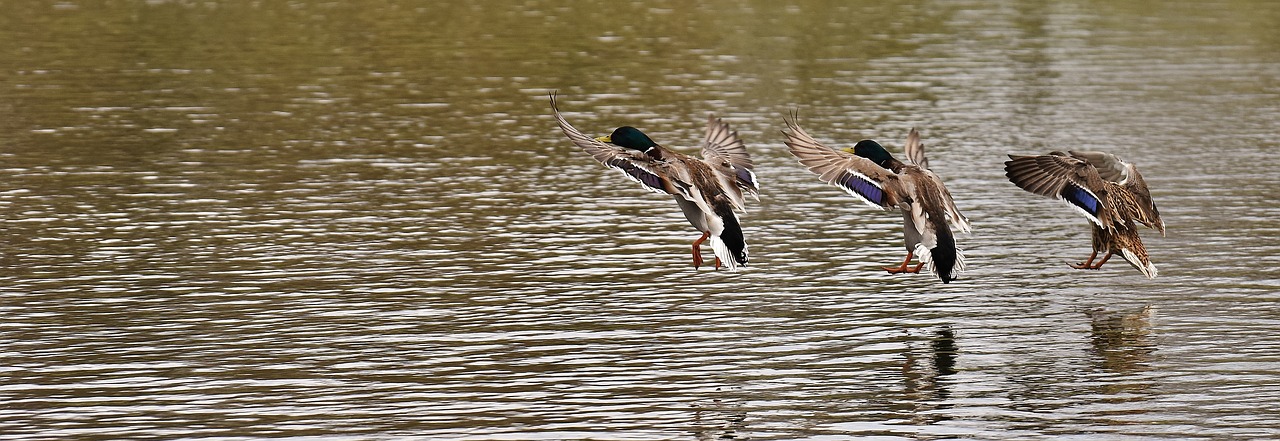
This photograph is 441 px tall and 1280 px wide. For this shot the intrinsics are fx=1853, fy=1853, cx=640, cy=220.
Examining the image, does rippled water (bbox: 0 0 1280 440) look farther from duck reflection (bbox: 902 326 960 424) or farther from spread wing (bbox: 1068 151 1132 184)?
spread wing (bbox: 1068 151 1132 184)

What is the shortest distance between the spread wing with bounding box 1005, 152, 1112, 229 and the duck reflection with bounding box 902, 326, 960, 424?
1927 millimetres

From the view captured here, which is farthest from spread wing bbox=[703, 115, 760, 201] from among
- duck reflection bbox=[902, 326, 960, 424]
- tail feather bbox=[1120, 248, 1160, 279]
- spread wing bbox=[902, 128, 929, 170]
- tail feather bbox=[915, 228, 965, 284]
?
tail feather bbox=[1120, 248, 1160, 279]

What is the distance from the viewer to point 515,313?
1825 centimetres

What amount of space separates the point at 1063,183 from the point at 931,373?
11.8 ft

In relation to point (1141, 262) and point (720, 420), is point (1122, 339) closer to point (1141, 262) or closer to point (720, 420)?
point (1141, 262)

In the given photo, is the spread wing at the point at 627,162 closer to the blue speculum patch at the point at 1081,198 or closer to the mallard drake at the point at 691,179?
the mallard drake at the point at 691,179

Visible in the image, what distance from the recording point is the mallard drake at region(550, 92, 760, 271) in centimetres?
1717

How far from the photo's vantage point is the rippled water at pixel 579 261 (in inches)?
581

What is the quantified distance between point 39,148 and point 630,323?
16131 mm

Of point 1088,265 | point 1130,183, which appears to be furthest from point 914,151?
point 1088,265

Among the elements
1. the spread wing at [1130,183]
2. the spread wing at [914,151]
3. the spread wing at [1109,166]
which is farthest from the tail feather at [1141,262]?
the spread wing at [914,151]

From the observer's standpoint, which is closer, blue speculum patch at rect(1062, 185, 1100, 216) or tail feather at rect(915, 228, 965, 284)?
tail feather at rect(915, 228, 965, 284)

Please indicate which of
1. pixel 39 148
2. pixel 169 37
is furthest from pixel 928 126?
pixel 169 37

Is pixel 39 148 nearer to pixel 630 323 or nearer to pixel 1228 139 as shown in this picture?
pixel 630 323
